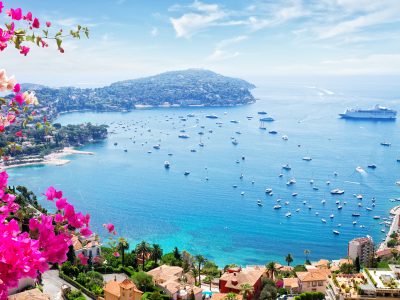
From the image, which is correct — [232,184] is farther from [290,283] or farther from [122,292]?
[122,292]

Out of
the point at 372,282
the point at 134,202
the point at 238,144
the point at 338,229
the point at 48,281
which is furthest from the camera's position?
the point at 238,144

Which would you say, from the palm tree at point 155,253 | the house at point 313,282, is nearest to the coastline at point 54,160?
the palm tree at point 155,253

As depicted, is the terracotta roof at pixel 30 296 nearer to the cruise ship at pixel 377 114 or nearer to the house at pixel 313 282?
the house at pixel 313 282

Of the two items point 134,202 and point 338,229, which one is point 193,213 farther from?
point 338,229

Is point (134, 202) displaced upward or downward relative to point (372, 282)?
A: downward

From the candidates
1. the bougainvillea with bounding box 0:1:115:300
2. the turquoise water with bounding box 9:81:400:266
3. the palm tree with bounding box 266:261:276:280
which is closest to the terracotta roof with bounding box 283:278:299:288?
the palm tree with bounding box 266:261:276:280

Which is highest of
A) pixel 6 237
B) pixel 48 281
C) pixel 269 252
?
pixel 6 237

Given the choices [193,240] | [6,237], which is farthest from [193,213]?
[6,237]
